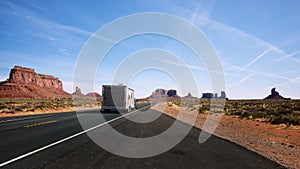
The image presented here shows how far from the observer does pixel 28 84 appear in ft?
456

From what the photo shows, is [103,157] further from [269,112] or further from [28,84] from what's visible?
[28,84]

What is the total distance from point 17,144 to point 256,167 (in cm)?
758

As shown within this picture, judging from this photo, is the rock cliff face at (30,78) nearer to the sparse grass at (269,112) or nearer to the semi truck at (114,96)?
the sparse grass at (269,112)

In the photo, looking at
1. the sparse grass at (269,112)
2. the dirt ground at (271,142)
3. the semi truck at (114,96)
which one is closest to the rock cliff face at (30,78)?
the sparse grass at (269,112)

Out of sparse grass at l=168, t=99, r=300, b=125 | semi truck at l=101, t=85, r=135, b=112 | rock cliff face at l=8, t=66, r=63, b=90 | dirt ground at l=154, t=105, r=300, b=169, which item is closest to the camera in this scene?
dirt ground at l=154, t=105, r=300, b=169

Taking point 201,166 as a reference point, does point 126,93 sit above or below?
above

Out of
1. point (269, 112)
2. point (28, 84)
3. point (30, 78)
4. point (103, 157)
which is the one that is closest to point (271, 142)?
point (103, 157)

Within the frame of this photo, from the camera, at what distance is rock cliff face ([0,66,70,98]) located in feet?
395

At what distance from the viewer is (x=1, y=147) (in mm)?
8180

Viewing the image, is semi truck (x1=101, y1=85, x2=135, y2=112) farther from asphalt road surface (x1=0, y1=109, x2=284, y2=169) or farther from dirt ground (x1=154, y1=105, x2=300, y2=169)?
asphalt road surface (x1=0, y1=109, x2=284, y2=169)

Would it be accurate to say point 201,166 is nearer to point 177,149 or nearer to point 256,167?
point 256,167

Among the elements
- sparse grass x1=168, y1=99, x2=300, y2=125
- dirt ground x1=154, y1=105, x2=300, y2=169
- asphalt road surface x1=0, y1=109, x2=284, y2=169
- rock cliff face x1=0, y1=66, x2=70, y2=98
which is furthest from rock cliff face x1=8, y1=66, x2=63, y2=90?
asphalt road surface x1=0, y1=109, x2=284, y2=169

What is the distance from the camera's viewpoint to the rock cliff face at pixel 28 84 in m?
121

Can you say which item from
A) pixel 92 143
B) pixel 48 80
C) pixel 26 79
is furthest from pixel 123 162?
pixel 48 80
